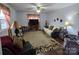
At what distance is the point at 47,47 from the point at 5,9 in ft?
3.00

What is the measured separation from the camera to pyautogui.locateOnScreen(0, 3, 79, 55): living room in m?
2.19

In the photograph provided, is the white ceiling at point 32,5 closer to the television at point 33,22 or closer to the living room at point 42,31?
the living room at point 42,31

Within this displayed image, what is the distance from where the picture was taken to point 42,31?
2.27 metres

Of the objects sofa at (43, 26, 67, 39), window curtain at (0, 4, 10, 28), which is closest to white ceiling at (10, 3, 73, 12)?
window curtain at (0, 4, 10, 28)

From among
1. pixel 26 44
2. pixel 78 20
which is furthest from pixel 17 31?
pixel 78 20

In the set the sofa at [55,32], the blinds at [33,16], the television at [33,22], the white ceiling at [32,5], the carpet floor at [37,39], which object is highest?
the white ceiling at [32,5]

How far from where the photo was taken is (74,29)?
7.25 ft

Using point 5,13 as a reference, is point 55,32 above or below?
below

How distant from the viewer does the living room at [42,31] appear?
2.19m

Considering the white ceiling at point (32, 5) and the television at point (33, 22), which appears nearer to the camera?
the white ceiling at point (32, 5)

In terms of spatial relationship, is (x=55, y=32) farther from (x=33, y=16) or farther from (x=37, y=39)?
(x=33, y=16)

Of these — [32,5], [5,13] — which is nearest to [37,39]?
[32,5]

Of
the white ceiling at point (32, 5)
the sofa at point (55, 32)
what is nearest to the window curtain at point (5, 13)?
the white ceiling at point (32, 5)

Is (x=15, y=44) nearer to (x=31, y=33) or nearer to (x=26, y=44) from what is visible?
(x=26, y=44)
